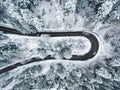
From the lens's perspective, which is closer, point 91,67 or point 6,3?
point 6,3

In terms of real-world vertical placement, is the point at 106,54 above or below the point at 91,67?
above

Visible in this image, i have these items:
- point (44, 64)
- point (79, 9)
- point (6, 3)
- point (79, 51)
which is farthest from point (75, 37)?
point (6, 3)

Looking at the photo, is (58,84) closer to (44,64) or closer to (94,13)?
(44,64)

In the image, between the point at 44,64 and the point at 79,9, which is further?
the point at 44,64

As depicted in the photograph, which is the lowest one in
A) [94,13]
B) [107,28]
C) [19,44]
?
[19,44]

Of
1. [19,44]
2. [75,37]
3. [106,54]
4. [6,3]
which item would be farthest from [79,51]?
[6,3]

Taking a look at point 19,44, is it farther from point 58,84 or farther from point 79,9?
point 79,9
